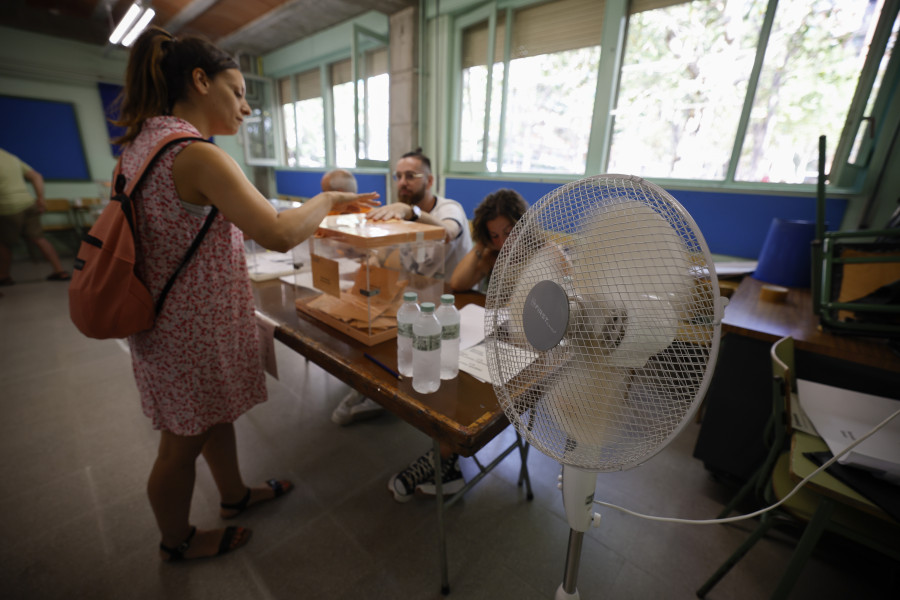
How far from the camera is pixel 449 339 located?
891mm

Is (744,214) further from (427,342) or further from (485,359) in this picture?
(427,342)

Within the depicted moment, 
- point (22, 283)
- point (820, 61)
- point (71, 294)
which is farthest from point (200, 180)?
point (22, 283)

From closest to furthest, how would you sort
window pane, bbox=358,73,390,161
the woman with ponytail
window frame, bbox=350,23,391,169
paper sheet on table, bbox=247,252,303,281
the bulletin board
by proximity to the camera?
the woman with ponytail, paper sheet on table, bbox=247,252,303,281, window frame, bbox=350,23,391,169, window pane, bbox=358,73,390,161, the bulletin board

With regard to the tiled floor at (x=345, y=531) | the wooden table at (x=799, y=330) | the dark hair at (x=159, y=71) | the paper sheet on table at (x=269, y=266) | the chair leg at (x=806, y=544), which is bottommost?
the tiled floor at (x=345, y=531)

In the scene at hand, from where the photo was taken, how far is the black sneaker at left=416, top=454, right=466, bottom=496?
153 centimetres

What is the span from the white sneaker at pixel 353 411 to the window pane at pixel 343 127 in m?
3.99

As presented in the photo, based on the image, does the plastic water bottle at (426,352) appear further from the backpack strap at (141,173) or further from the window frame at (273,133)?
the window frame at (273,133)

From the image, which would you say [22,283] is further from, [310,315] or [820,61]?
[820,61]

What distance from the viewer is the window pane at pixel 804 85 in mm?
2129

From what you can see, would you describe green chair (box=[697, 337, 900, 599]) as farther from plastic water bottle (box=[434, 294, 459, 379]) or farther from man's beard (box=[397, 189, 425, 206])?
man's beard (box=[397, 189, 425, 206])

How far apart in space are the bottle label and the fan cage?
19 centimetres

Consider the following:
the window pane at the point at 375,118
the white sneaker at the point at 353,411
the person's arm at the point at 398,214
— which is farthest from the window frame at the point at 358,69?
the white sneaker at the point at 353,411

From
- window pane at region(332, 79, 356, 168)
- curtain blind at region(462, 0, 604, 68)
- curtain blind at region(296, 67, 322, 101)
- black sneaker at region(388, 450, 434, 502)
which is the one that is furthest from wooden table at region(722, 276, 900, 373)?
curtain blind at region(296, 67, 322, 101)

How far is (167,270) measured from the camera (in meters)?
0.90
